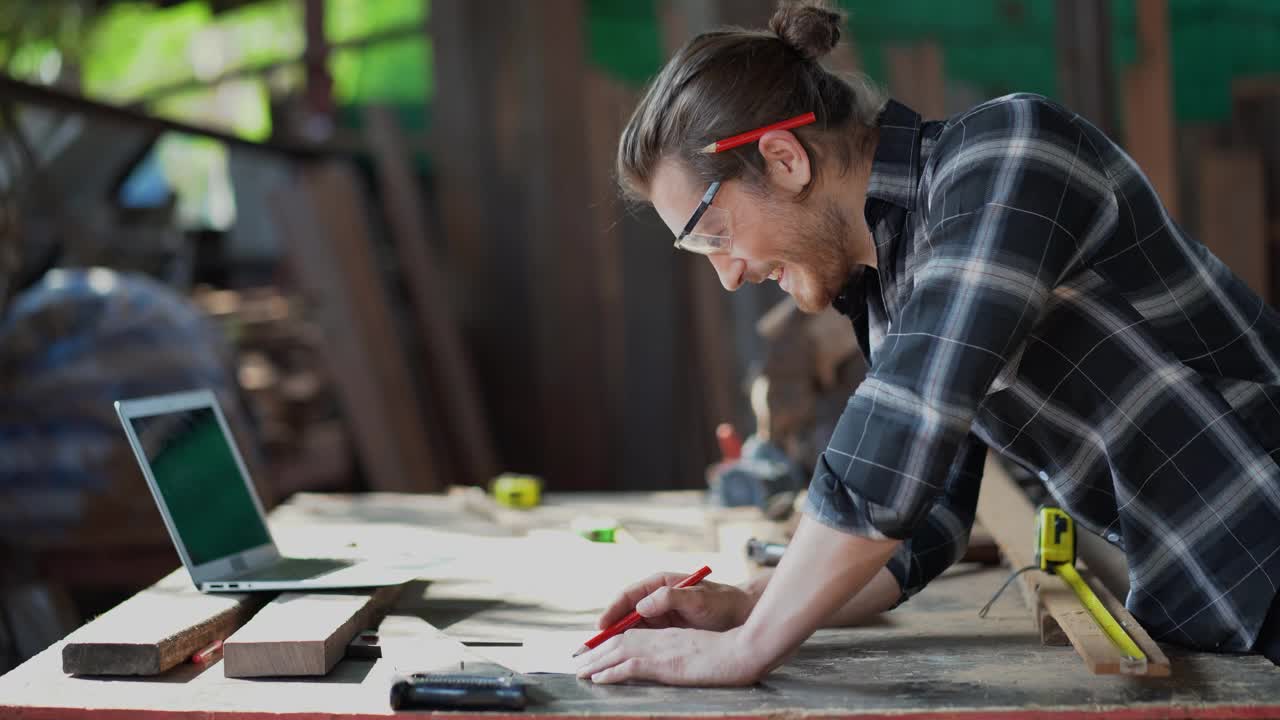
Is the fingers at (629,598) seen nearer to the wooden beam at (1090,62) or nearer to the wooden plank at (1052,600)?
the wooden plank at (1052,600)

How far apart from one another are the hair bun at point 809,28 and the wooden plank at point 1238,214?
8.86 feet

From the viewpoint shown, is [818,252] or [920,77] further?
[920,77]

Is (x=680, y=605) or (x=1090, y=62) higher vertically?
(x=1090, y=62)

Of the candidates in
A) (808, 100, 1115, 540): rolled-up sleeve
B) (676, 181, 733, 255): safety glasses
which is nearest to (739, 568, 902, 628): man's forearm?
(808, 100, 1115, 540): rolled-up sleeve

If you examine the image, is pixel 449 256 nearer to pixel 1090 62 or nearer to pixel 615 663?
pixel 1090 62

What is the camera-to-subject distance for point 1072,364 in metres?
1.66

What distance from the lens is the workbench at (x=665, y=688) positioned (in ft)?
4.69

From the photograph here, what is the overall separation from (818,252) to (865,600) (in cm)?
54

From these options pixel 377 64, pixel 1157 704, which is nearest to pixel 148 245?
pixel 377 64

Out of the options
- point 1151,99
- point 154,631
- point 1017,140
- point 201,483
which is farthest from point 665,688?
point 1151,99

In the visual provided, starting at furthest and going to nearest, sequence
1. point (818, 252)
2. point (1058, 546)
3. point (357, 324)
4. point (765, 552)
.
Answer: point (357, 324), point (765, 552), point (1058, 546), point (818, 252)

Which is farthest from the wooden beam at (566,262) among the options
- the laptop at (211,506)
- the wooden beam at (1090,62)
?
the laptop at (211,506)

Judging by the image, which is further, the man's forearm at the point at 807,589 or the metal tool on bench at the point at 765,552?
the metal tool on bench at the point at 765,552

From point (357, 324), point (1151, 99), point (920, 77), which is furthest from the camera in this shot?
point (357, 324)
